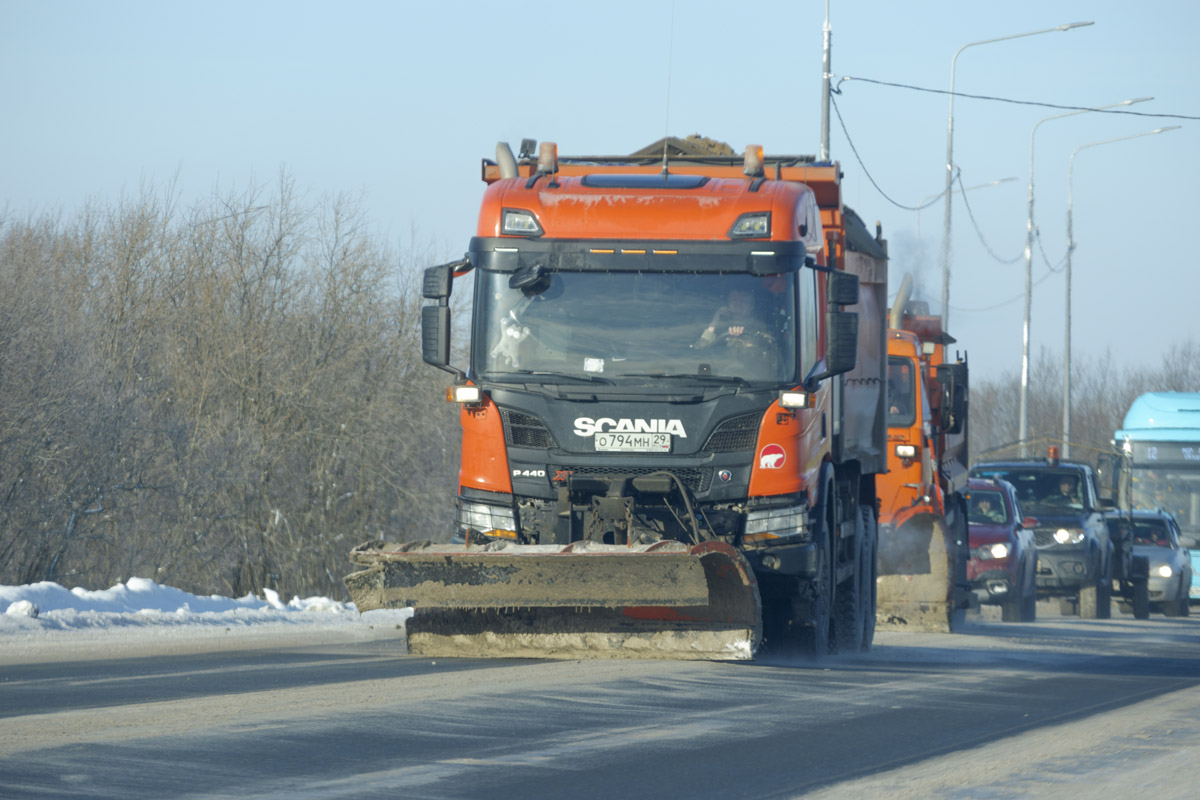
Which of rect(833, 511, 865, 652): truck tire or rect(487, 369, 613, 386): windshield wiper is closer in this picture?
rect(487, 369, 613, 386): windshield wiper

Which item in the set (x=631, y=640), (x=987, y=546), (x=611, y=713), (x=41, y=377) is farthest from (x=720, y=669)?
(x=41, y=377)

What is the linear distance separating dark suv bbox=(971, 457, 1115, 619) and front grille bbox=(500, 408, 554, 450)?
15.6 meters

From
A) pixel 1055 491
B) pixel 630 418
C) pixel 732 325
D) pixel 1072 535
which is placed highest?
pixel 732 325

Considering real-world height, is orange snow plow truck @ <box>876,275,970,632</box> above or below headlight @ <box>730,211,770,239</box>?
below

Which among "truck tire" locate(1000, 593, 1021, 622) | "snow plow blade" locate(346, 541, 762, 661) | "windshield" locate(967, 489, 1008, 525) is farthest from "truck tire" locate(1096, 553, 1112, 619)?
"snow plow blade" locate(346, 541, 762, 661)

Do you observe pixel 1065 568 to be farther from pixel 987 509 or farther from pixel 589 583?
pixel 589 583

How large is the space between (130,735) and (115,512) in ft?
65.6

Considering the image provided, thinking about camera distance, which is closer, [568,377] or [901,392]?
[568,377]

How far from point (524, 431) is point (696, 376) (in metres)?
1.23

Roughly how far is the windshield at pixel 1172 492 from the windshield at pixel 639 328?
2287 cm

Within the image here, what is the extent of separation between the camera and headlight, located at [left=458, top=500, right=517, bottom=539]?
34.9 ft

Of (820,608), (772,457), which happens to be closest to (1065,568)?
(820,608)

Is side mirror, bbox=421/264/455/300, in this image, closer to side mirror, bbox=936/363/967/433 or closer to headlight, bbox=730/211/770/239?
headlight, bbox=730/211/770/239

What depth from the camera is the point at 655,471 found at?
10367 mm
